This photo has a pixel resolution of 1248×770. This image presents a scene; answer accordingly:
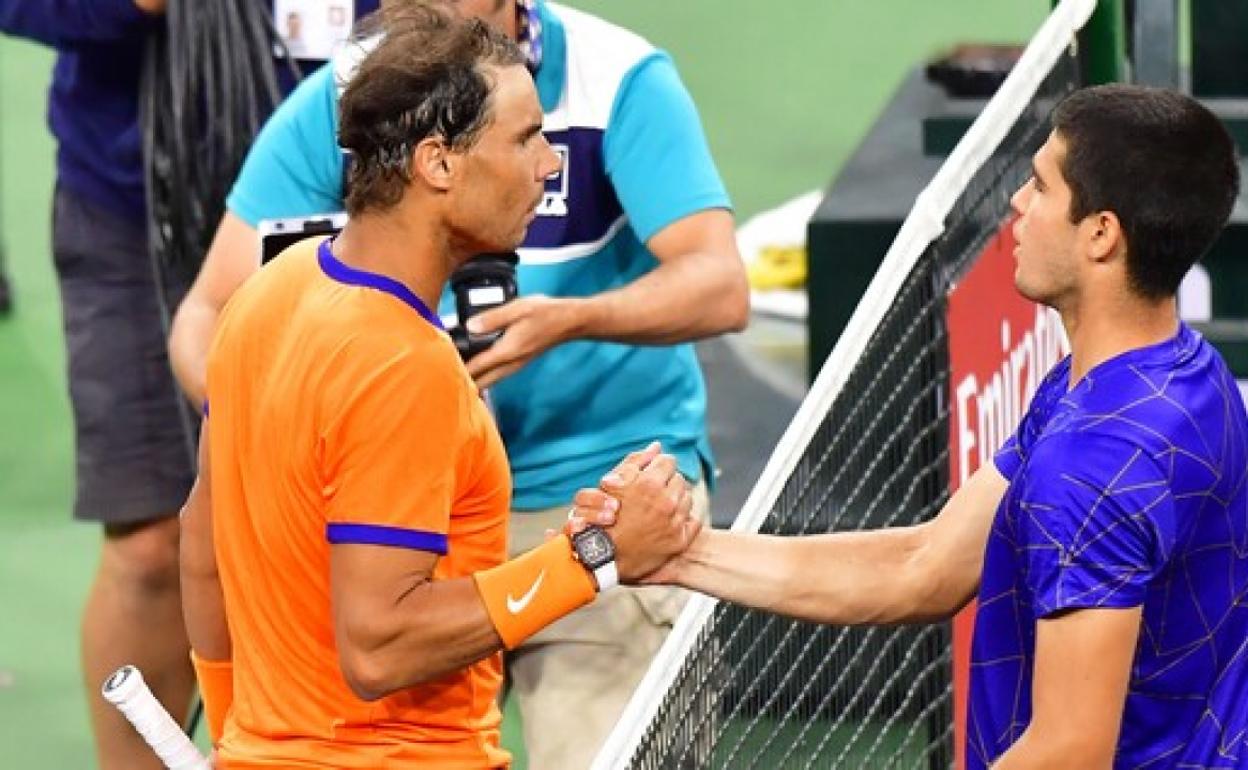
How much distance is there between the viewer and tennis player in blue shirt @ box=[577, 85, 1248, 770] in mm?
3447

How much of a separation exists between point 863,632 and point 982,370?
459 mm

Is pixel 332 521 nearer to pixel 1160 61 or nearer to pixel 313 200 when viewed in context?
pixel 313 200

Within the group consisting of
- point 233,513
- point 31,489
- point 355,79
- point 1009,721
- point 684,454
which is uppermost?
point 355,79

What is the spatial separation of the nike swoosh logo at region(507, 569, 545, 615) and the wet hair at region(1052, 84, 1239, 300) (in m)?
0.78

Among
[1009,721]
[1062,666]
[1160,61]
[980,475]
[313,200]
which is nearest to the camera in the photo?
[1062,666]

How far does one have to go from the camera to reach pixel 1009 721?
3744 millimetres

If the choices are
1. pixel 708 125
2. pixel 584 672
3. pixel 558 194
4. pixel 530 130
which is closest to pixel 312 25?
pixel 558 194

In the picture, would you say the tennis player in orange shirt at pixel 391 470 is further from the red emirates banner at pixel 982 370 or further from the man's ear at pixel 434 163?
the red emirates banner at pixel 982 370

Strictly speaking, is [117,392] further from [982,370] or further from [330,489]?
[330,489]

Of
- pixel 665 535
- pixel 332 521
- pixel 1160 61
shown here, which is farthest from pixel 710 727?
pixel 1160 61

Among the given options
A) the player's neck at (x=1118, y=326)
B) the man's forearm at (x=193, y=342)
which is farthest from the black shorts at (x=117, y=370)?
the player's neck at (x=1118, y=326)

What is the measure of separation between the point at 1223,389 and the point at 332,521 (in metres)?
1.07

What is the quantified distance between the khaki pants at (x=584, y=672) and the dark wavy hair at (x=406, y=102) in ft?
4.39

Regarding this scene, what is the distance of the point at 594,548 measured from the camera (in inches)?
151
